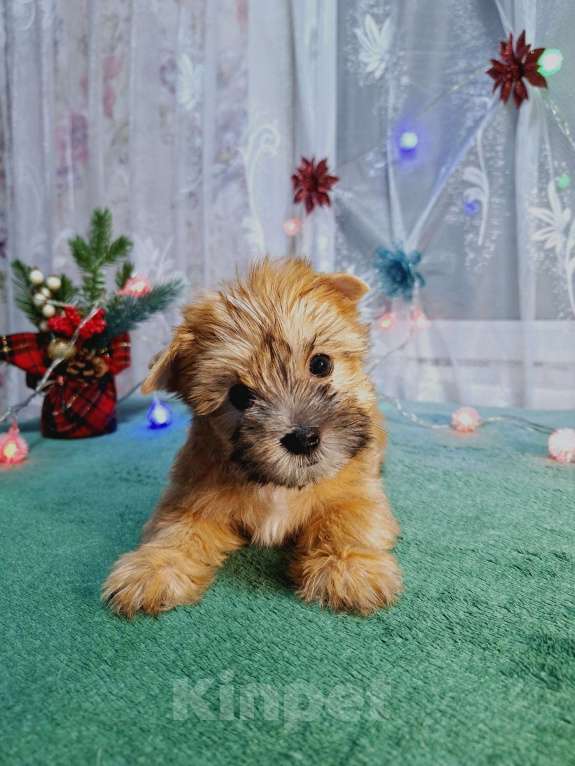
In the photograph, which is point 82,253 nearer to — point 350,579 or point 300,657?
point 350,579

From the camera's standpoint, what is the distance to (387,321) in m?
3.53

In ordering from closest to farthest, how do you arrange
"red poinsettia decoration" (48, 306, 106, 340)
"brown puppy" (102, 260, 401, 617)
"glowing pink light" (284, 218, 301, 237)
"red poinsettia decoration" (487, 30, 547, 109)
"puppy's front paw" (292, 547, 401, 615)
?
"puppy's front paw" (292, 547, 401, 615)
"brown puppy" (102, 260, 401, 617)
"red poinsettia decoration" (48, 306, 106, 340)
"red poinsettia decoration" (487, 30, 547, 109)
"glowing pink light" (284, 218, 301, 237)

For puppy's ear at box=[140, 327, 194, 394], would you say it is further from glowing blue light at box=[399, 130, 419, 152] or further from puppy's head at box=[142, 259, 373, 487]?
glowing blue light at box=[399, 130, 419, 152]

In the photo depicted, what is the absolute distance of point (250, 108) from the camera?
12.0 ft

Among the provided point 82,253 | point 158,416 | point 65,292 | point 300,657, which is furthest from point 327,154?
point 300,657

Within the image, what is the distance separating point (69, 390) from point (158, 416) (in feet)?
1.61

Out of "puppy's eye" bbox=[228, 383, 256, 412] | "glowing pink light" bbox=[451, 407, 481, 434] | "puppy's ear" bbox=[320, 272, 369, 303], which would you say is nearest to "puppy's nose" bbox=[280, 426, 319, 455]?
"puppy's eye" bbox=[228, 383, 256, 412]

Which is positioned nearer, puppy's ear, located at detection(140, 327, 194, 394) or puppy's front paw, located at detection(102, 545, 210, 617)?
puppy's front paw, located at detection(102, 545, 210, 617)

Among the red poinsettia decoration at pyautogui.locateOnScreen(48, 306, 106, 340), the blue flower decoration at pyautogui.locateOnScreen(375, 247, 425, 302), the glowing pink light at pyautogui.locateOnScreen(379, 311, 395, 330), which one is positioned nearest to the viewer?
the red poinsettia decoration at pyautogui.locateOnScreen(48, 306, 106, 340)

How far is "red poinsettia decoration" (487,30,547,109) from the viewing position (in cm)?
297

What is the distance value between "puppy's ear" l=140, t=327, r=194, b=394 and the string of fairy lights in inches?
46.1

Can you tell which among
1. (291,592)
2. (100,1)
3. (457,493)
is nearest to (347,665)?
(291,592)

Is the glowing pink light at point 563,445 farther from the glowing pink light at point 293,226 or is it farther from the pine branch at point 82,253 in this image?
the pine branch at point 82,253

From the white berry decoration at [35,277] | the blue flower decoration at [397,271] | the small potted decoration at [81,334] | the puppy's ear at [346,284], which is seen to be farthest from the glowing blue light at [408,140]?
the white berry decoration at [35,277]
